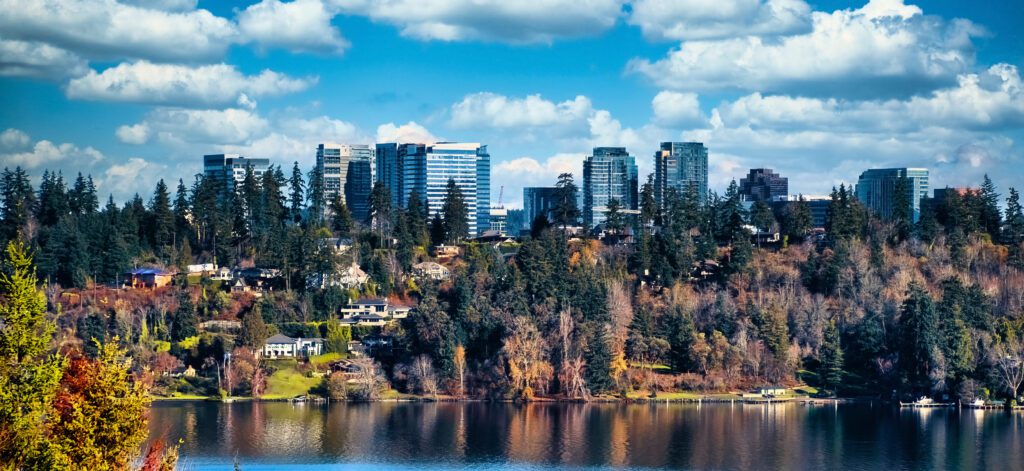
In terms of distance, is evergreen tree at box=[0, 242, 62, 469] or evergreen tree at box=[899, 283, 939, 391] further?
evergreen tree at box=[899, 283, 939, 391]

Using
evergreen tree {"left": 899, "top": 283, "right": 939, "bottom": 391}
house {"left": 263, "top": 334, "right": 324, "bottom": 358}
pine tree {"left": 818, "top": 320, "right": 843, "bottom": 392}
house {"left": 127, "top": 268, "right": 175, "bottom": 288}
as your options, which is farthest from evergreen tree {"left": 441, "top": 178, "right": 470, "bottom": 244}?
evergreen tree {"left": 899, "top": 283, "right": 939, "bottom": 391}

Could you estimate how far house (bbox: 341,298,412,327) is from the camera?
11294cm

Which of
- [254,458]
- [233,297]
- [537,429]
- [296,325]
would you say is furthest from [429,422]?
[233,297]

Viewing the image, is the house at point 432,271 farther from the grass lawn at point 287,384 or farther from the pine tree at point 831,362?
the pine tree at point 831,362

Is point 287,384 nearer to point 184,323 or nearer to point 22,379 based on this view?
point 184,323

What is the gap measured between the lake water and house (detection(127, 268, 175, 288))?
25.3 m

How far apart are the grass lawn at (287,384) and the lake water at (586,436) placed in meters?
3.25

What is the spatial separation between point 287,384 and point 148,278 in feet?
81.1

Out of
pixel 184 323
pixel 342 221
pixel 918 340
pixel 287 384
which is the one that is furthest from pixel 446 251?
pixel 918 340

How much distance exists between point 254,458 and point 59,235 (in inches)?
2273

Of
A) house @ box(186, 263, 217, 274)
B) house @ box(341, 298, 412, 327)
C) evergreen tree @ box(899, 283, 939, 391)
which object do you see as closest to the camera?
evergreen tree @ box(899, 283, 939, 391)

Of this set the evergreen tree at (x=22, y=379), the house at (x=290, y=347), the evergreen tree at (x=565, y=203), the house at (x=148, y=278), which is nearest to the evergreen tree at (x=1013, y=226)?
the evergreen tree at (x=565, y=203)

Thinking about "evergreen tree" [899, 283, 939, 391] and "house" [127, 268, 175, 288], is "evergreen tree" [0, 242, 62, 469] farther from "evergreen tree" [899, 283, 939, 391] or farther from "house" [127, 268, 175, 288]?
"house" [127, 268, 175, 288]

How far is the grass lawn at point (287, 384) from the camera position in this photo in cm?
10069
